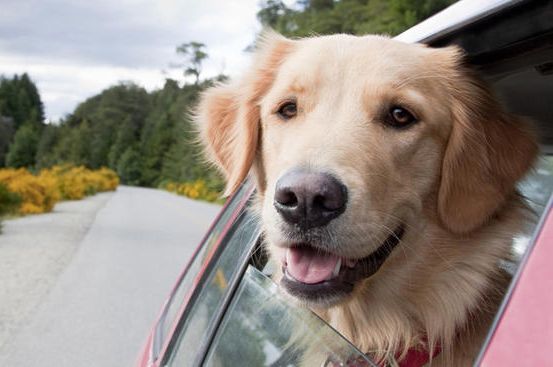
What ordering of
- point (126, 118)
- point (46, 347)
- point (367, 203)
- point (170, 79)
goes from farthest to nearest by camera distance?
point (126, 118), point (170, 79), point (46, 347), point (367, 203)

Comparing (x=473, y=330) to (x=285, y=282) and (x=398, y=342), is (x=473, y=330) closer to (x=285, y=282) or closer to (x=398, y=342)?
(x=398, y=342)

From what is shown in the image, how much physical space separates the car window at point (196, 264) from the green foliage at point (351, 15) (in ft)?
24.5

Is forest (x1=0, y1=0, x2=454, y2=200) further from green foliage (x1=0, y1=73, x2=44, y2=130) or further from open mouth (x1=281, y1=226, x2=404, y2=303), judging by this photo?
open mouth (x1=281, y1=226, x2=404, y2=303)

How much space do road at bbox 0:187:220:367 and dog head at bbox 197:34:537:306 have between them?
219 inches

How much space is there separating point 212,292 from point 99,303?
27.5ft

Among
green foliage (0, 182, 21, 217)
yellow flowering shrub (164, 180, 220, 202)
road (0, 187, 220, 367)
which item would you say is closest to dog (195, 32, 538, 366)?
road (0, 187, 220, 367)

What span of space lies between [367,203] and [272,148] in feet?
2.28

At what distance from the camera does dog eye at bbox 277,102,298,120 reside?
275cm

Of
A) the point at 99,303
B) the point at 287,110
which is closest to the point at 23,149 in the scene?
the point at 99,303

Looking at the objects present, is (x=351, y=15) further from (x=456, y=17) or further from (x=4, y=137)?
(x=4, y=137)

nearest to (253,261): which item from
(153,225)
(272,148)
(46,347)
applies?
(272,148)

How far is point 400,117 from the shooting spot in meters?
2.48

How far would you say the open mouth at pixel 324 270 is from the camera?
7.11 feet

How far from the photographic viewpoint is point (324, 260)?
2.27 m
